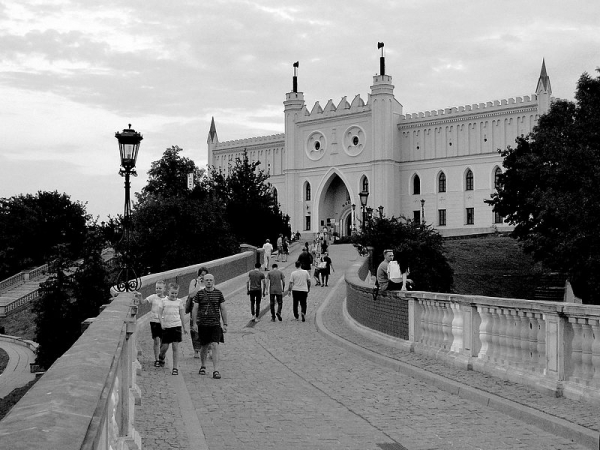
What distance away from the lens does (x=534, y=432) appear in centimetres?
838

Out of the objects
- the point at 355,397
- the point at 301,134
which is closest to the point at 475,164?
the point at 301,134

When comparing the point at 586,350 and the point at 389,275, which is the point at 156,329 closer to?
the point at 389,275

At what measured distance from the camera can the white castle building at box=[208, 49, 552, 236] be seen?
253 ft

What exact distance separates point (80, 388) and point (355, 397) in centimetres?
787

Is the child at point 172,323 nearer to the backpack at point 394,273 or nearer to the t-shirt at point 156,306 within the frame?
the t-shirt at point 156,306

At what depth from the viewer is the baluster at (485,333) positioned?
1167 centimetres

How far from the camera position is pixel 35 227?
76750 mm

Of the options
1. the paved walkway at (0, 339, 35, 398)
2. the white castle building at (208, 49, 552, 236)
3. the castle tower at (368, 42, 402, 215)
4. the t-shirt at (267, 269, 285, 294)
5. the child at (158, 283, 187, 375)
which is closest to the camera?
the child at (158, 283, 187, 375)

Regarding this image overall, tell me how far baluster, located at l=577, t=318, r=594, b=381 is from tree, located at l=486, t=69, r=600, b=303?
25.6m

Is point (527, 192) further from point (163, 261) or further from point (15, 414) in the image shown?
point (15, 414)

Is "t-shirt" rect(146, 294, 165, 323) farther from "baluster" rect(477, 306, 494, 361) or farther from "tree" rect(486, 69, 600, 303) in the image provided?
"tree" rect(486, 69, 600, 303)

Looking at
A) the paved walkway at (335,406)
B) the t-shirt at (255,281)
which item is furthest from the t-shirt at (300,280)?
the paved walkway at (335,406)

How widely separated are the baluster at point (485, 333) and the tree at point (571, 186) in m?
23.2

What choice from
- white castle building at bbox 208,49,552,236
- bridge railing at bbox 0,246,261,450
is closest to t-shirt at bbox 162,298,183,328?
bridge railing at bbox 0,246,261,450
